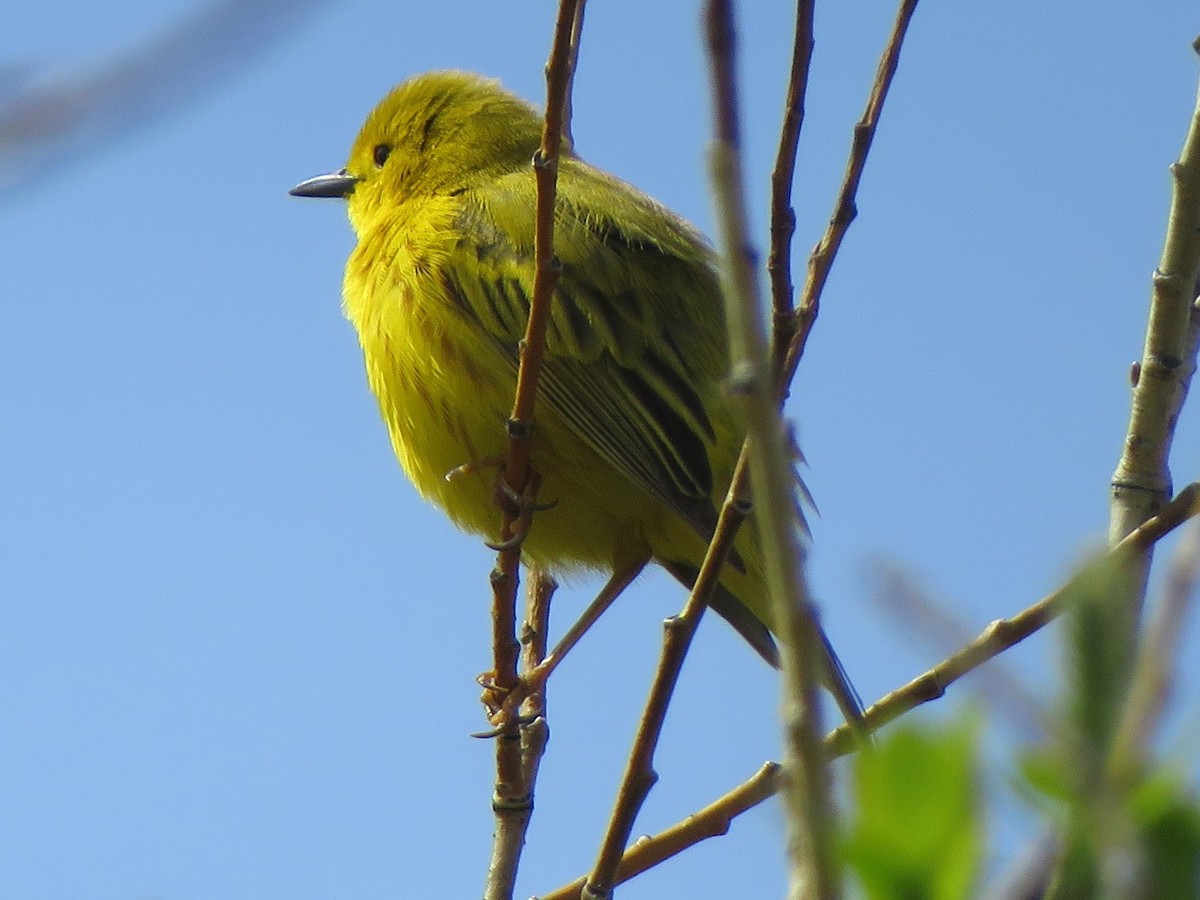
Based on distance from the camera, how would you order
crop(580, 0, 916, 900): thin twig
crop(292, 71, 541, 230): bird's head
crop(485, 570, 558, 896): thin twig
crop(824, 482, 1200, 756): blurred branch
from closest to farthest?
crop(580, 0, 916, 900): thin twig < crop(824, 482, 1200, 756): blurred branch < crop(485, 570, 558, 896): thin twig < crop(292, 71, 541, 230): bird's head

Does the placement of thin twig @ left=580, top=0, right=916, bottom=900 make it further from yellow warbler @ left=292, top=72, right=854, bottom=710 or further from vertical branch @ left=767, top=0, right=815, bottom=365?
yellow warbler @ left=292, top=72, right=854, bottom=710

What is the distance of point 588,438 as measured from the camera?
4734 millimetres

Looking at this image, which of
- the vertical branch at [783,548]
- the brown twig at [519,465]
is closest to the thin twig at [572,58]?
the brown twig at [519,465]

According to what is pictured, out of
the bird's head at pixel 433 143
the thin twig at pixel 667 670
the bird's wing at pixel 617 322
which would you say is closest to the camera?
the thin twig at pixel 667 670

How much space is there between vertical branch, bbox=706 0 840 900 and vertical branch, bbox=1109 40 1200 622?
7.77ft

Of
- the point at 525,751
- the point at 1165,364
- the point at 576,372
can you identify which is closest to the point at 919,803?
the point at 1165,364

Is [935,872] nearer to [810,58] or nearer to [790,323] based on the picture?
[790,323]

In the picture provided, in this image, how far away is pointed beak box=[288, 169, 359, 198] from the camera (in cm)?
656

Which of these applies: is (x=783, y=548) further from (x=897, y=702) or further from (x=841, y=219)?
(x=897, y=702)

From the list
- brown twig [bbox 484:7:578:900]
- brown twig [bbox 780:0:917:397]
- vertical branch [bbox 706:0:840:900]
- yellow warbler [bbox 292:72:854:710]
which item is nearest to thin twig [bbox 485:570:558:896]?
brown twig [bbox 484:7:578:900]

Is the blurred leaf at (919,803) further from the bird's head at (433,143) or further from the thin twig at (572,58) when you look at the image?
the bird's head at (433,143)

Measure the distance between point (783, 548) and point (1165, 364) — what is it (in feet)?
9.02

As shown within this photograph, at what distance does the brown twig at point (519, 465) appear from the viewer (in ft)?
9.75

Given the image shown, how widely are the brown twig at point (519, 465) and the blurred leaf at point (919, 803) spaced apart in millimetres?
2165
